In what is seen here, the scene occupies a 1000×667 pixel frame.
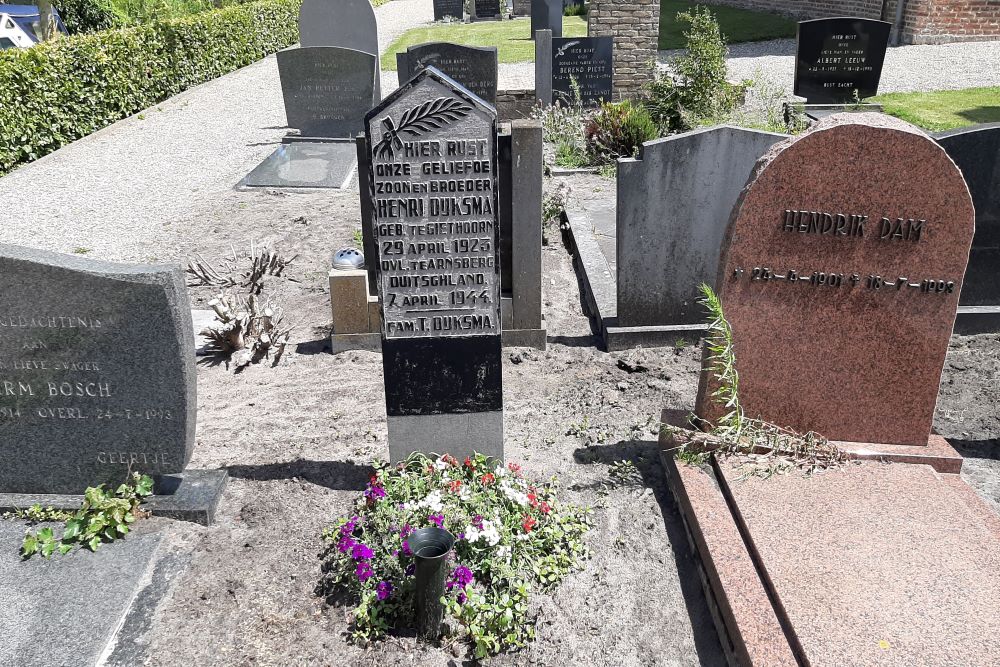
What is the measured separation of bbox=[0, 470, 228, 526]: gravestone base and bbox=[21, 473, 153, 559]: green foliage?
0.16 ft

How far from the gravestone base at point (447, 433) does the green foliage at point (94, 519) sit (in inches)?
45.8

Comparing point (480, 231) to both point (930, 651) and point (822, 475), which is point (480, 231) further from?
point (930, 651)

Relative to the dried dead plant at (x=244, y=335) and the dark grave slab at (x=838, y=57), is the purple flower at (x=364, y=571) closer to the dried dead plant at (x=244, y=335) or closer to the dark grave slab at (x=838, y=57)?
the dried dead plant at (x=244, y=335)

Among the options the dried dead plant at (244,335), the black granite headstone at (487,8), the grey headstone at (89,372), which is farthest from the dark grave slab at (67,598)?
the black granite headstone at (487,8)

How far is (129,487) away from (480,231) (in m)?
2.01

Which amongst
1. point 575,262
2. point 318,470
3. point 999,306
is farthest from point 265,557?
point 999,306

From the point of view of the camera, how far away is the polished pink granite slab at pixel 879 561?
9.20 feet

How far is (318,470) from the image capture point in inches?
161

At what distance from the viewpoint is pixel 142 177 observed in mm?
10125

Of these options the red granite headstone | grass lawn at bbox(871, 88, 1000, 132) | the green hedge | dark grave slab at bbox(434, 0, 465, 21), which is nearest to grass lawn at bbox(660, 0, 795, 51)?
grass lawn at bbox(871, 88, 1000, 132)

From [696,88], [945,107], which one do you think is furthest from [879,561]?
[945,107]

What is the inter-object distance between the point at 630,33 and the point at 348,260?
27.8ft

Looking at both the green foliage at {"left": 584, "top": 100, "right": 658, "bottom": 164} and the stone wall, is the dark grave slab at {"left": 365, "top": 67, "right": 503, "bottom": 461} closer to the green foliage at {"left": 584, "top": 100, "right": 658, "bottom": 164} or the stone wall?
the green foliage at {"left": 584, "top": 100, "right": 658, "bottom": 164}

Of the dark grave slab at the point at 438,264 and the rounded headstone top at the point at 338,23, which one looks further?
the rounded headstone top at the point at 338,23
